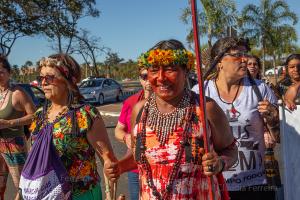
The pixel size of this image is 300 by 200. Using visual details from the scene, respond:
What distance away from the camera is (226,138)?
7.38 ft

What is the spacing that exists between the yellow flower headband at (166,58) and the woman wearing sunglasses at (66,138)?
2.40 feet

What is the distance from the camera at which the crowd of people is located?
7.04 ft

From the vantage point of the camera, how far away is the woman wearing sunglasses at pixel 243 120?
2.93 meters

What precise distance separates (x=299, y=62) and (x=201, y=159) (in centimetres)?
349

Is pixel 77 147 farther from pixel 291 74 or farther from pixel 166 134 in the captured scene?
pixel 291 74

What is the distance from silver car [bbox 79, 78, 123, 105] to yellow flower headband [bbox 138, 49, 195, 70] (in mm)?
20106

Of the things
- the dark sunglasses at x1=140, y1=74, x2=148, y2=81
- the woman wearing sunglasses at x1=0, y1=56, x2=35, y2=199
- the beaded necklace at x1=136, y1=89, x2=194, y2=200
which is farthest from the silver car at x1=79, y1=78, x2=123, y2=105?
the beaded necklace at x1=136, y1=89, x2=194, y2=200

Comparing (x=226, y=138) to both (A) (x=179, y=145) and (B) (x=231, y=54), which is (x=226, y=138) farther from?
(B) (x=231, y=54)

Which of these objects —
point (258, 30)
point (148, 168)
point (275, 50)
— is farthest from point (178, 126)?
point (275, 50)

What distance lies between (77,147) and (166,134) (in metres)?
0.82

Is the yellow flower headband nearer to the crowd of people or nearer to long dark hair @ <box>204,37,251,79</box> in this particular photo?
the crowd of people

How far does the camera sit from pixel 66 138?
274 centimetres

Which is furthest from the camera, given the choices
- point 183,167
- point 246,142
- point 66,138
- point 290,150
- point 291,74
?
point 291,74

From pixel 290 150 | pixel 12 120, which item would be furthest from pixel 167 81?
pixel 12 120
